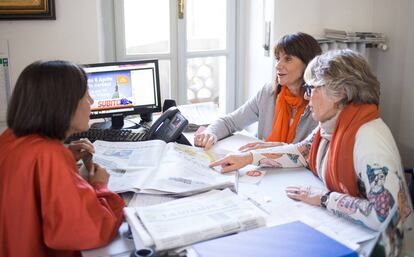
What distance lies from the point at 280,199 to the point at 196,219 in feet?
1.20

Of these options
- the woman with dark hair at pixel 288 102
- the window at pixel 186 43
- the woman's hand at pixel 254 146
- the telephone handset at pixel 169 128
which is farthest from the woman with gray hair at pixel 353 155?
the window at pixel 186 43

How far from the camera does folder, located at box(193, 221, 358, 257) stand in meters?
1.03

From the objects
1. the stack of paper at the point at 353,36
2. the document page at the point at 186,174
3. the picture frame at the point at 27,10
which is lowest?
the document page at the point at 186,174

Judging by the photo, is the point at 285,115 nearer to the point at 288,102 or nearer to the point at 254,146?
the point at 288,102

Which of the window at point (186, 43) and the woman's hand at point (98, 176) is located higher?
the window at point (186, 43)

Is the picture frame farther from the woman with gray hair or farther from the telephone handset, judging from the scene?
the woman with gray hair

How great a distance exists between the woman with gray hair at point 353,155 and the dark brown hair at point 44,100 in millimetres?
652

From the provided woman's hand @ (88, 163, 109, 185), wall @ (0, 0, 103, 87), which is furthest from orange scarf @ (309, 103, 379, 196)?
wall @ (0, 0, 103, 87)

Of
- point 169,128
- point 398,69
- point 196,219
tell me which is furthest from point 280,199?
point 398,69

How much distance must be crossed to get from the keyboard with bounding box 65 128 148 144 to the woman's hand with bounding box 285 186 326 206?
82 centimetres

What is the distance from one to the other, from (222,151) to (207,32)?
1463mm

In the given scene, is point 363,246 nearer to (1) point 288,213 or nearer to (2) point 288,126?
(1) point 288,213

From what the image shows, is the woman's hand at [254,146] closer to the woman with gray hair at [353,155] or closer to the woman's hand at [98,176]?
the woman with gray hair at [353,155]

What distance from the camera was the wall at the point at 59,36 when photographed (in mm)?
2299
